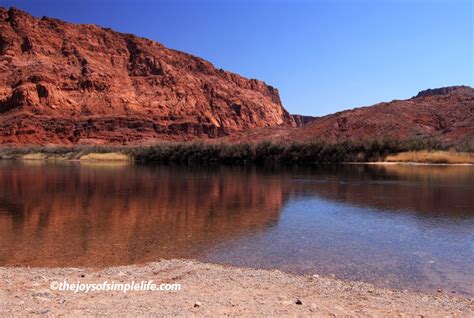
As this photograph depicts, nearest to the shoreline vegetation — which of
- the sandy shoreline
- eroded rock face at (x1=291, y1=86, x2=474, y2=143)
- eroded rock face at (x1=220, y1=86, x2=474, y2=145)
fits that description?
eroded rock face at (x1=220, y1=86, x2=474, y2=145)

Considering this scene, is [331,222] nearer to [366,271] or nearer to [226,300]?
[366,271]

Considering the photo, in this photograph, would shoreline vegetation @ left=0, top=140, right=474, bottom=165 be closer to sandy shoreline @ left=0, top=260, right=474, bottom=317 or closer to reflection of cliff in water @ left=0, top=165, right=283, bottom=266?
reflection of cliff in water @ left=0, top=165, right=283, bottom=266

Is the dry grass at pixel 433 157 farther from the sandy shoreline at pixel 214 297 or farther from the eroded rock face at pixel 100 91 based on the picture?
the eroded rock face at pixel 100 91

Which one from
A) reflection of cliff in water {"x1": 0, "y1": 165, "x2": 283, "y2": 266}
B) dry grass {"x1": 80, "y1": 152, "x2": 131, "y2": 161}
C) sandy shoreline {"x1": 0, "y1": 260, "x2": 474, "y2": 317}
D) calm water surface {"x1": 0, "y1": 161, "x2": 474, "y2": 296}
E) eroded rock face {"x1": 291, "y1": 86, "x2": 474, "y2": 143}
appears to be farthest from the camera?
dry grass {"x1": 80, "y1": 152, "x2": 131, "y2": 161}

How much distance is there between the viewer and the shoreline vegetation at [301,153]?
46841 millimetres

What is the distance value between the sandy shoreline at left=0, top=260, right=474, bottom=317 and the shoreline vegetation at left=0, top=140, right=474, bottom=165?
42.0 meters

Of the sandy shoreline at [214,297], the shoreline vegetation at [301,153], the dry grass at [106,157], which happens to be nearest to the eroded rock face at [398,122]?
the shoreline vegetation at [301,153]

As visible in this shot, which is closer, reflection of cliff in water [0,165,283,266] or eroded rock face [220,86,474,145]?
reflection of cliff in water [0,165,283,266]

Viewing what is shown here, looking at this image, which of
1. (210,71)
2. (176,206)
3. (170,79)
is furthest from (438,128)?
(210,71)

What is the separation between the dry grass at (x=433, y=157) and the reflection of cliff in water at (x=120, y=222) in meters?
29.6

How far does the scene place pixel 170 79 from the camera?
126 m

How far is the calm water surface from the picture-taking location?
833 centimetres

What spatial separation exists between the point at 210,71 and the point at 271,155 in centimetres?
10048

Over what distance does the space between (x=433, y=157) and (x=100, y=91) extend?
3480 inches
